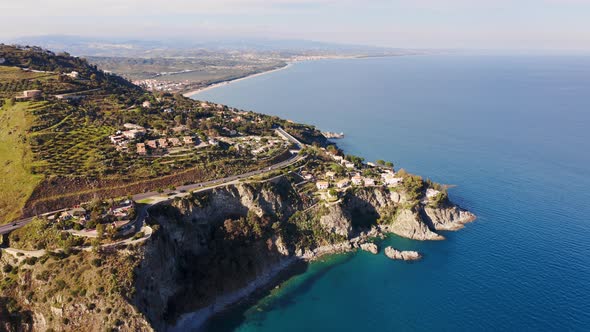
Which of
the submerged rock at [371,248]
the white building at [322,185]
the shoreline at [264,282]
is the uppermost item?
the white building at [322,185]

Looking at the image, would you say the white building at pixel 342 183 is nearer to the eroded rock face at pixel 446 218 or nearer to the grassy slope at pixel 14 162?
the eroded rock face at pixel 446 218

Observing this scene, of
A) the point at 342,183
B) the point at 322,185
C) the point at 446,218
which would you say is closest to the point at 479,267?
the point at 446,218

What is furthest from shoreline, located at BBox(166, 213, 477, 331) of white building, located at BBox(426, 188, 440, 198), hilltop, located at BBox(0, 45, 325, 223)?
hilltop, located at BBox(0, 45, 325, 223)

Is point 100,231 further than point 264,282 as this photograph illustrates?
No

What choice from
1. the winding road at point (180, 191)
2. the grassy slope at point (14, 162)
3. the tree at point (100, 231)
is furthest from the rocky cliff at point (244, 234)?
the grassy slope at point (14, 162)

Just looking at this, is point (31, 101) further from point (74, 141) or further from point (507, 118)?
point (507, 118)

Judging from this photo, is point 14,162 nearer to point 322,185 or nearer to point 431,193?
point 322,185

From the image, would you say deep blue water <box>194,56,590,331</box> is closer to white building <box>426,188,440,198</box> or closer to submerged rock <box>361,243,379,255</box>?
submerged rock <box>361,243,379,255</box>
